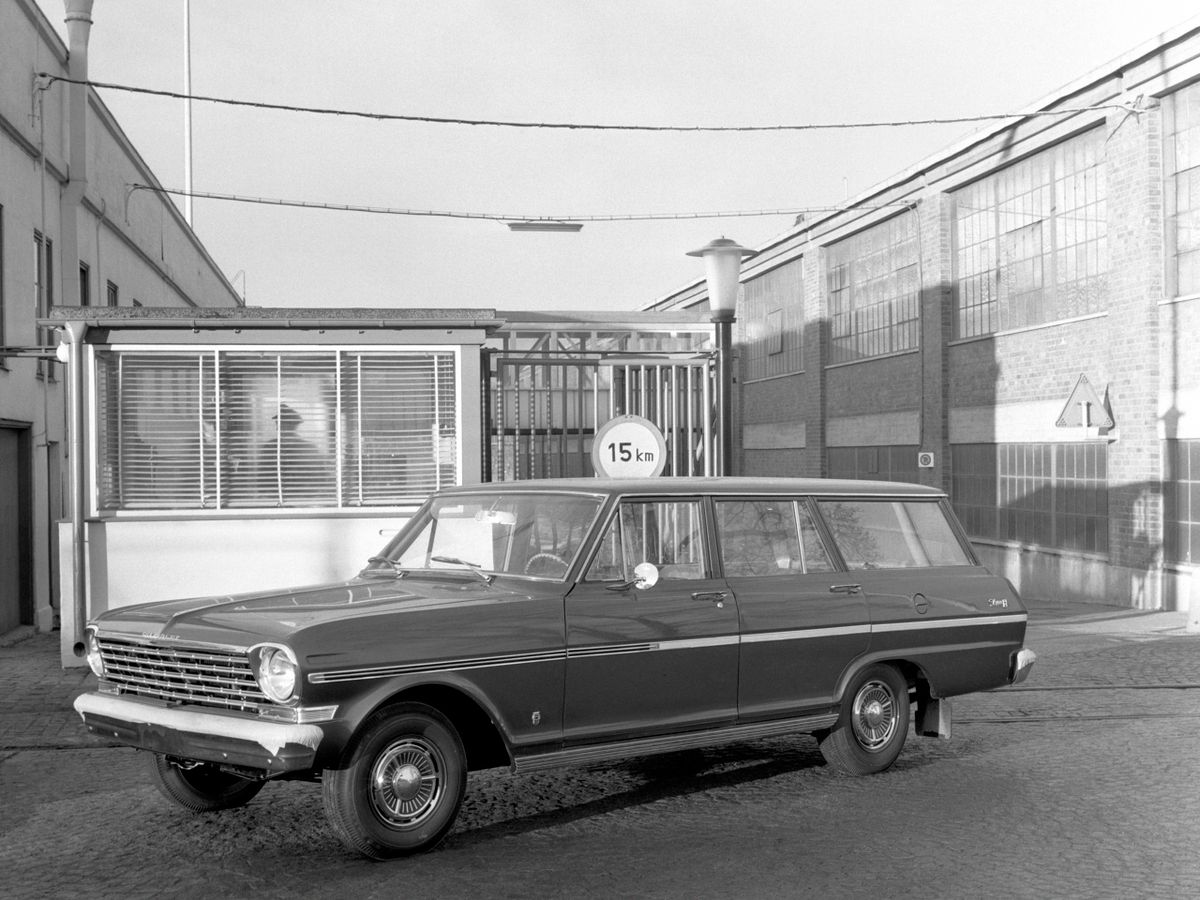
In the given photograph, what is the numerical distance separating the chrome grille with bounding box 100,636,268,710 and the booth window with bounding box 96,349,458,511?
268 inches

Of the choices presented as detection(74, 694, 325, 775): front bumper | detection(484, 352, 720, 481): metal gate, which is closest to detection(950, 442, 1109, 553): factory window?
detection(484, 352, 720, 481): metal gate

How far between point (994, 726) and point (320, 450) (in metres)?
6.63

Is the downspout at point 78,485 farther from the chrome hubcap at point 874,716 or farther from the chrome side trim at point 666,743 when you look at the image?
the chrome hubcap at point 874,716

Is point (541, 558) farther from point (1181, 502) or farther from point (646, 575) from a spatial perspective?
point (1181, 502)

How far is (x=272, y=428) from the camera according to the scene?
13648mm

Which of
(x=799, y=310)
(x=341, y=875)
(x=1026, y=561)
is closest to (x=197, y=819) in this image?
(x=341, y=875)

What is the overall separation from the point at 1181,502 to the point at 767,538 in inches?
507

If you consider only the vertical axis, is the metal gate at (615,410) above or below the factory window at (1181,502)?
above

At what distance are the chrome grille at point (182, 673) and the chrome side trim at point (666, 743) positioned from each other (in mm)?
1281

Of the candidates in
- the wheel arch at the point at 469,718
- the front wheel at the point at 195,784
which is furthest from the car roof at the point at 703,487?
the front wheel at the point at 195,784

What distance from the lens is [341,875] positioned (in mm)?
6070

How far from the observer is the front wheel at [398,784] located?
6.14 m

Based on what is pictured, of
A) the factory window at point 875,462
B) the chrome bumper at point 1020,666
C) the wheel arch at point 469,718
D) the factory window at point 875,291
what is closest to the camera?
the wheel arch at point 469,718

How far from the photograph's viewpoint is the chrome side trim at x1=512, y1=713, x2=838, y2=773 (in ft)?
22.2
